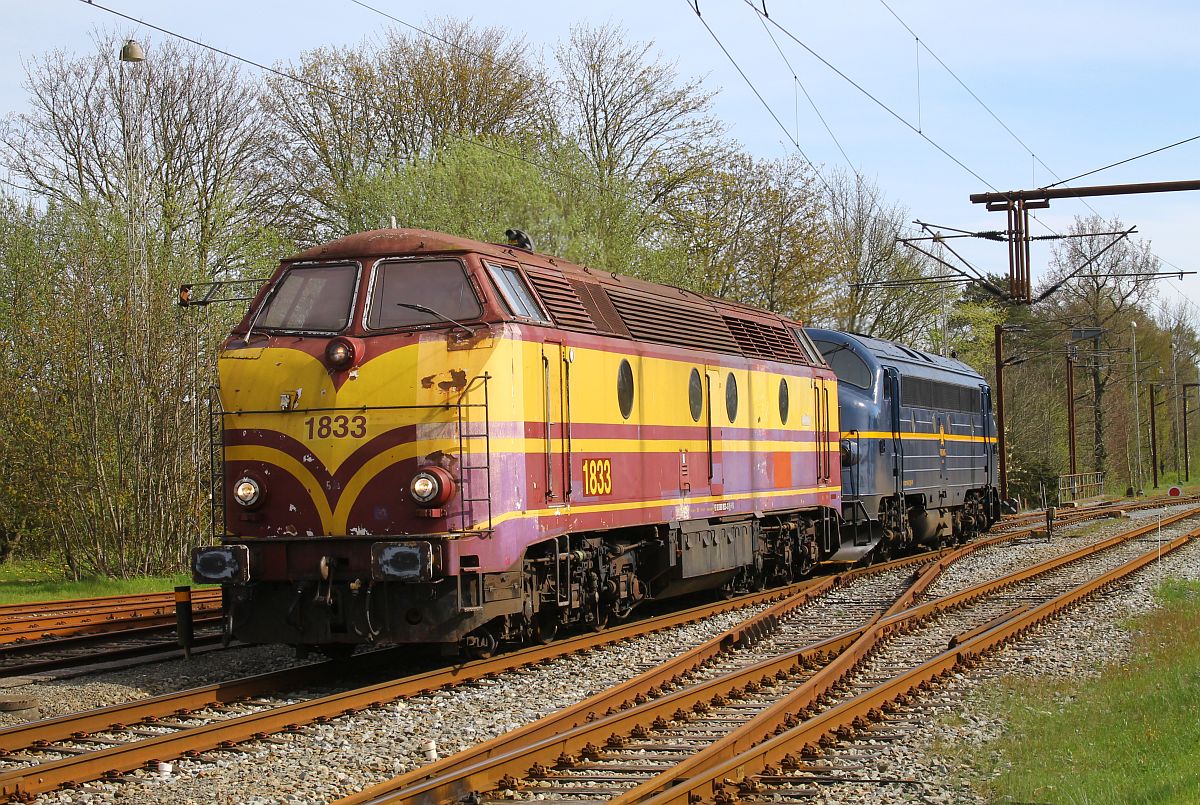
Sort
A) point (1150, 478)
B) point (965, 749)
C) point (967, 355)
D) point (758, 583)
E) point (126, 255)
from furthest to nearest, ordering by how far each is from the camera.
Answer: point (1150, 478) → point (967, 355) → point (126, 255) → point (758, 583) → point (965, 749)

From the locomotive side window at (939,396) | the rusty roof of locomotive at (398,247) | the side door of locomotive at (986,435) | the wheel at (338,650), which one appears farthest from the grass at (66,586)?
the side door of locomotive at (986,435)

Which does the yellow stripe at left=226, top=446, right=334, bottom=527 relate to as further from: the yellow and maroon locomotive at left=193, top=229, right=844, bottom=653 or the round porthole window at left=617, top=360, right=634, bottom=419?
the round porthole window at left=617, top=360, right=634, bottom=419

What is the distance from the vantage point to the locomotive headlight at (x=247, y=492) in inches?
430

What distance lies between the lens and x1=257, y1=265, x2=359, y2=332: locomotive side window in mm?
11203

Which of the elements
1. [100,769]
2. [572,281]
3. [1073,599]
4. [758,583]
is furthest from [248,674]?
[1073,599]

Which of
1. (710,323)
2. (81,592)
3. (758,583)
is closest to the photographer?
(710,323)

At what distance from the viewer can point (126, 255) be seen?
24203 mm

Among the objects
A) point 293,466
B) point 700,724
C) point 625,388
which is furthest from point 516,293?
point 700,724

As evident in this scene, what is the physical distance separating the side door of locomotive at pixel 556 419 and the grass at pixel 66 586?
11.4 metres

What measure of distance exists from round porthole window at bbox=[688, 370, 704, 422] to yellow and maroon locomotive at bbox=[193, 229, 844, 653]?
4.51ft

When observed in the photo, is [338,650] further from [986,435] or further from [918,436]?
[986,435]

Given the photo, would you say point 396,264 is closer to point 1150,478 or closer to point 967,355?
point 967,355

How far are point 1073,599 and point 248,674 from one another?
10.8 metres

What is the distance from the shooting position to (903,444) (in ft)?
75.7
